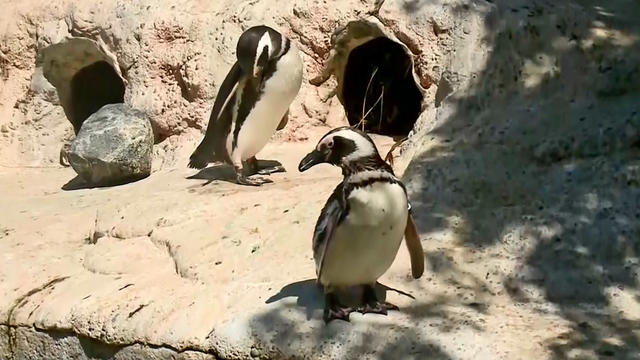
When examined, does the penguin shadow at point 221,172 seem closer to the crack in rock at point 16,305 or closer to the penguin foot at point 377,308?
the crack in rock at point 16,305

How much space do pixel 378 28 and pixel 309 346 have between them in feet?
9.33

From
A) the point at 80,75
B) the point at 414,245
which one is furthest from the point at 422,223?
the point at 80,75

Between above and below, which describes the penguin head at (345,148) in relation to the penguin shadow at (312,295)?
above

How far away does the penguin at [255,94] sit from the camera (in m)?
5.51

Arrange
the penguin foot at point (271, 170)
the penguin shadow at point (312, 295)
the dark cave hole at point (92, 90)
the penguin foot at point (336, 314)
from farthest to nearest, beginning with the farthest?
1. the dark cave hole at point (92, 90)
2. the penguin foot at point (271, 170)
3. the penguin shadow at point (312, 295)
4. the penguin foot at point (336, 314)

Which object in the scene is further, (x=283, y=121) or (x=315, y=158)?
(x=283, y=121)

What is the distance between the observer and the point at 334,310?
367 cm

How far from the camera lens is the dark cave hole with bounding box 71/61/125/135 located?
7.43m

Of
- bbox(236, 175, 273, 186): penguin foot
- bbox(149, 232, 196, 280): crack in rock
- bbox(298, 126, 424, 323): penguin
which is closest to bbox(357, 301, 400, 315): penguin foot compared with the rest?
bbox(298, 126, 424, 323): penguin

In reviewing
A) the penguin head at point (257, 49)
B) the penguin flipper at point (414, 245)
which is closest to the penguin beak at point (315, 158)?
the penguin flipper at point (414, 245)

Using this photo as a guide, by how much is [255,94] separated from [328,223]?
81.8 inches

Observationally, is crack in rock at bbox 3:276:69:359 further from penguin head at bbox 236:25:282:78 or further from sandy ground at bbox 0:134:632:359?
penguin head at bbox 236:25:282:78

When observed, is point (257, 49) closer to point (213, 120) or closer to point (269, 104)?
point (269, 104)

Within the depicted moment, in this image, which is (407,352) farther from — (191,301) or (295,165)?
(295,165)
